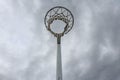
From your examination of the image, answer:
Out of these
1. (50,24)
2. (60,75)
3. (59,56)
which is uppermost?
(50,24)

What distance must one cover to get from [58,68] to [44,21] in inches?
584

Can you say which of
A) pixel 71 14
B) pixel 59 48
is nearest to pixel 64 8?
pixel 71 14

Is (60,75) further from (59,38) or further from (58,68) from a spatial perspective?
(59,38)

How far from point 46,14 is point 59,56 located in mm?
12382

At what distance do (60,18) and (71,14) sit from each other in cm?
325

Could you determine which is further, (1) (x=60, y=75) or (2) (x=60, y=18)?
(2) (x=60, y=18)

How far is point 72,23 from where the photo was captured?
107 m

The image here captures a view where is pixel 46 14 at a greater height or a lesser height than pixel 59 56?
greater

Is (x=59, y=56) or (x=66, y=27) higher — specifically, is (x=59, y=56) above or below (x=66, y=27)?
below

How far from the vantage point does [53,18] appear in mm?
105625

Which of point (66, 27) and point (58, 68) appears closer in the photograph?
point (58, 68)

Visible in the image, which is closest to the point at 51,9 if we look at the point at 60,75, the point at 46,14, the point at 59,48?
the point at 46,14

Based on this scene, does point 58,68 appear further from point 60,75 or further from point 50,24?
point 50,24

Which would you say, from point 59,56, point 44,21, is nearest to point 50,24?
point 44,21
